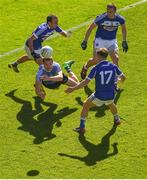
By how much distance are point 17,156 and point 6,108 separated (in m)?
2.38

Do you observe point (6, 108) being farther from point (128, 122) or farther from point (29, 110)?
point (128, 122)

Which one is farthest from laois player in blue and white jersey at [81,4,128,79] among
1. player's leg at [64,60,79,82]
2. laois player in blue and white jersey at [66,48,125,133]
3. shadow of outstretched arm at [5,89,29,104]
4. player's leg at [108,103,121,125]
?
laois player in blue and white jersey at [66,48,125,133]

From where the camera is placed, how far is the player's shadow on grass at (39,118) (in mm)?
13719

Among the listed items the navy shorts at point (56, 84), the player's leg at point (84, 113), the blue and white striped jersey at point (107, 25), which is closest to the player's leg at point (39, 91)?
the navy shorts at point (56, 84)

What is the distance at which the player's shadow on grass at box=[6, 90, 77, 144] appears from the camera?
13.7m

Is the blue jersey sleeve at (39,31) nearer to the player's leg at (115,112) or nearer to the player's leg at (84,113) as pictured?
the player's leg at (84,113)

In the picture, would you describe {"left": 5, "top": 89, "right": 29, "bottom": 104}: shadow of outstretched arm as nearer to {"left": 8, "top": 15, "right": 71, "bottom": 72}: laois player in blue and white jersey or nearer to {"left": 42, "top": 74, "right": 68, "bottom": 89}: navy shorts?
{"left": 42, "top": 74, "right": 68, "bottom": 89}: navy shorts

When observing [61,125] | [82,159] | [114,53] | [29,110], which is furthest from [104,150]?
[114,53]

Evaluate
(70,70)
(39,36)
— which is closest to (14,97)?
(70,70)

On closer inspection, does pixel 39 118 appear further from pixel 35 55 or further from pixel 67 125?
pixel 35 55

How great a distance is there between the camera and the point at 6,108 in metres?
14.9

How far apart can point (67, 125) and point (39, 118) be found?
0.79 m

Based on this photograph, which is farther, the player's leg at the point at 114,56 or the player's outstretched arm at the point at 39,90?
the player's leg at the point at 114,56

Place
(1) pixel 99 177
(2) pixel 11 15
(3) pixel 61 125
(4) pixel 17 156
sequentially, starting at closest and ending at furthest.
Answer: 1. (1) pixel 99 177
2. (4) pixel 17 156
3. (3) pixel 61 125
4. (2) pixel 11 15
